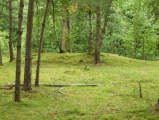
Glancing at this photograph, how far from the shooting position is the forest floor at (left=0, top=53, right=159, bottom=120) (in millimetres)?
9203

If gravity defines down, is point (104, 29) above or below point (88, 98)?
above

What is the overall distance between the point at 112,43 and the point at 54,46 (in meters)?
6.89

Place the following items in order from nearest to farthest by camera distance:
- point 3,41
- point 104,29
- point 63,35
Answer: point 104,29, point 63,35, point 3,41

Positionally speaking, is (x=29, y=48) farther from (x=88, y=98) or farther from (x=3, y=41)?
(x=3, y=41)

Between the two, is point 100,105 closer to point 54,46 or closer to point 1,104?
point 1,104

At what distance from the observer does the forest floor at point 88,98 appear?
9.20m

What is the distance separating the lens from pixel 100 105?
11031mm

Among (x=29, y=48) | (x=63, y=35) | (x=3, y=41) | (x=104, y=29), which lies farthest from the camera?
(x=3, y=41)

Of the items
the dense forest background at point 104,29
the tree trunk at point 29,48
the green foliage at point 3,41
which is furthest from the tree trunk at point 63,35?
the tree trunk at point 29,48

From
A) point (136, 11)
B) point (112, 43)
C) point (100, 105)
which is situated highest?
point (136, 11)

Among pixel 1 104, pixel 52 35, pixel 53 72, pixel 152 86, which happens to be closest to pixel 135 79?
pixel 152 86

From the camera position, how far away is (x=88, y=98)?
40.5 ft

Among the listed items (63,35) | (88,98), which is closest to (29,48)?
(88,98)

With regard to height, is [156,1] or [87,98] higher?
[156,1]
